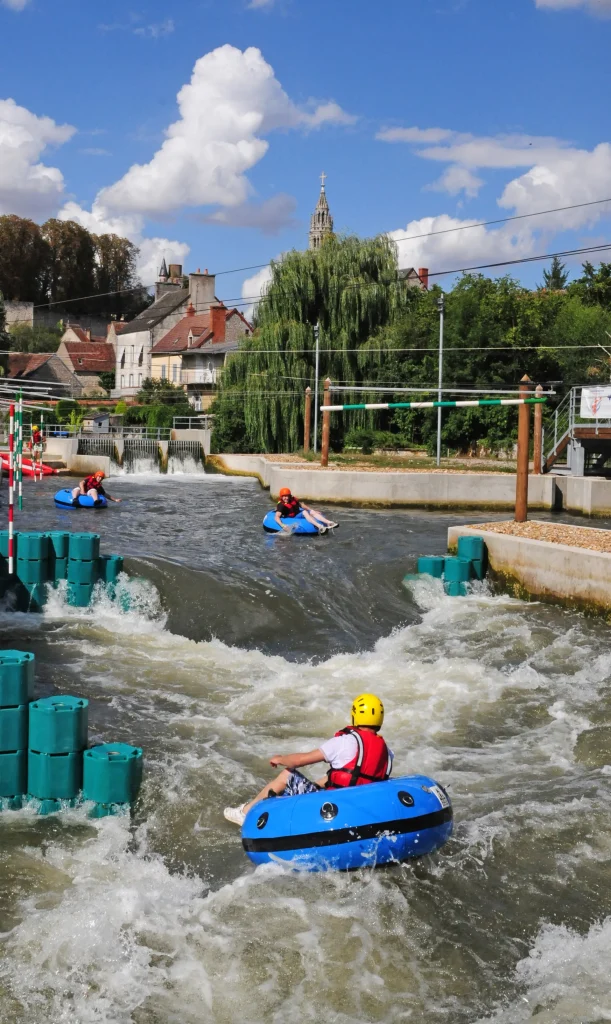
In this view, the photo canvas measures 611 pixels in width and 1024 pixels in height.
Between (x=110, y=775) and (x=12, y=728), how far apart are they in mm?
902

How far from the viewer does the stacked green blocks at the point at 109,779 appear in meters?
7.96

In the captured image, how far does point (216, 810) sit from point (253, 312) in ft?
114

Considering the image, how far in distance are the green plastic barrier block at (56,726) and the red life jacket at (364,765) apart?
2.22m

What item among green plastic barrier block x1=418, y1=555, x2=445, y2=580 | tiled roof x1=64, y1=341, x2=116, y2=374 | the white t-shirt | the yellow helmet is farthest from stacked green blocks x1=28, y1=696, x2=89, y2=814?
tiled roof x1=64, y1=341, x2=116, y2=374

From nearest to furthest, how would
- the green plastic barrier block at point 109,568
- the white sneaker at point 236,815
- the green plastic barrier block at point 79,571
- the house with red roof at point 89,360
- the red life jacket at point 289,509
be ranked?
the white sneaker at point 236,815 < the green plastic barrier block at point 79,571 < the green plastic barrier block at point 109,568 < the red life jacket at point 289,509 < the house with red roof at point 89,360

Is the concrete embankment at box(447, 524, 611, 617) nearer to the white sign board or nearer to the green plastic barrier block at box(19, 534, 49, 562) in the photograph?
the green plastic barrier block at box(19, 534, 49, 562)

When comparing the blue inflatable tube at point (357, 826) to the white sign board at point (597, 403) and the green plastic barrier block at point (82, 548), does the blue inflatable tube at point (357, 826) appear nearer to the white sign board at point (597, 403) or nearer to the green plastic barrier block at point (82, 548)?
the green plastic barrier block at point (82, 548)

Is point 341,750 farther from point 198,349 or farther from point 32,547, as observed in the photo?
point 198,349

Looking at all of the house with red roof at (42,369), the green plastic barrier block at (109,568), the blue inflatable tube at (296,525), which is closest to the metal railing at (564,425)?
the blue inflatable tube at (296,525)

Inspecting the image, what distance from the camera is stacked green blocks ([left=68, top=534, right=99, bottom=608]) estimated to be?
47.0 feet

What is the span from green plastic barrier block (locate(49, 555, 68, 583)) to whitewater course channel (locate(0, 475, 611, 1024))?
395 mm

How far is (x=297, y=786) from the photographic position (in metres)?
7.66

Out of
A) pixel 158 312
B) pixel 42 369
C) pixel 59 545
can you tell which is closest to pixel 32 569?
pixel 59 545

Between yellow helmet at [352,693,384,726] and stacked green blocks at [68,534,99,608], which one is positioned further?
stacked green blocks at [68,534,99,608]
